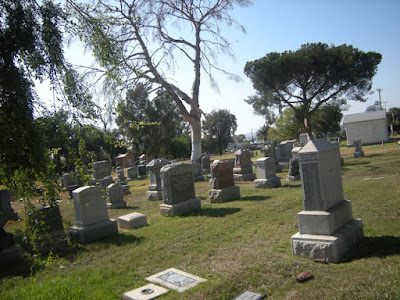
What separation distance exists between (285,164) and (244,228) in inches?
599

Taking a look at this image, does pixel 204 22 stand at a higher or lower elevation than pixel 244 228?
higher

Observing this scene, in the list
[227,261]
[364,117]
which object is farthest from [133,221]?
[364,117]

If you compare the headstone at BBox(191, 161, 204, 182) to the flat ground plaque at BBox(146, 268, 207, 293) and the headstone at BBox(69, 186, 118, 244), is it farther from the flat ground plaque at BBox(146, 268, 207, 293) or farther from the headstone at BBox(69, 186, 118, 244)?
the flat ground plaque at BBox(146, 268, 207, 293)

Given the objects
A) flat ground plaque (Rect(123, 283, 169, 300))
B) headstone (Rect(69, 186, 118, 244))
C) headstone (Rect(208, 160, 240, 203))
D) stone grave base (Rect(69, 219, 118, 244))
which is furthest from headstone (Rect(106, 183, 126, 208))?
flat ground plaque (Rect(123, 283, 169, 300))

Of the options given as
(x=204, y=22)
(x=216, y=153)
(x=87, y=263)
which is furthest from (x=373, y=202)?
(x=216, y=153)

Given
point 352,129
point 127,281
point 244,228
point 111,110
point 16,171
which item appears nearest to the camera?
point 16,171

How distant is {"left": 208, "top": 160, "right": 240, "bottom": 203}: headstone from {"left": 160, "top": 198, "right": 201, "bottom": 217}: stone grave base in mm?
Result: 1153

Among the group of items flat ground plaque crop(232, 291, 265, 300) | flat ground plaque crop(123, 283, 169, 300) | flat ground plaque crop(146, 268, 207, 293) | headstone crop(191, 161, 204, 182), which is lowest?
flat ground plaque crop(146, 268, 207, 293)

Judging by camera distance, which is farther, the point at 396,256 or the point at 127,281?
the point at 127,281

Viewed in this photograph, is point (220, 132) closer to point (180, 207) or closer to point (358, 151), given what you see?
point (358, 151)

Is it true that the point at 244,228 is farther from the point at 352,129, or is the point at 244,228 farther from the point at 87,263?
the point at 352,129

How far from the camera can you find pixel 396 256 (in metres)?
4.30

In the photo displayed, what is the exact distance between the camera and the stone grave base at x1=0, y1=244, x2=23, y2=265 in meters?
6.19

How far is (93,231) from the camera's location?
7.45 m
